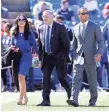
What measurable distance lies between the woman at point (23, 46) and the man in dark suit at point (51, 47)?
269 millimetres

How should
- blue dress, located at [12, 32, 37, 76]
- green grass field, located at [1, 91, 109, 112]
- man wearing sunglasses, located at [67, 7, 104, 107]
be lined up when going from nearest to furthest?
green grass field, located at [1, 91, 109, 112] → man wearing sunglasses, located at [67, 7, 104, 107] → blue dress, located at [12, 32, 37, 76]

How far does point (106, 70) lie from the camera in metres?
16.1

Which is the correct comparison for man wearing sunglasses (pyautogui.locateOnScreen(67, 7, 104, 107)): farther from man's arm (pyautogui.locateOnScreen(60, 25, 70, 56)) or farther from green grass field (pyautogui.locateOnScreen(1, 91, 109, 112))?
green grass field (pyautogui.locateOnScreen(1, 91, 109, 112))

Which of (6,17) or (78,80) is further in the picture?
(6,17)

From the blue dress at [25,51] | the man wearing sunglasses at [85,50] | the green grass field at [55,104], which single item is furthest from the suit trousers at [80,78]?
the blue dress at [25,51]

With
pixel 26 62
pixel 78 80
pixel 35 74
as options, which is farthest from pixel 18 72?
pixel 35 74

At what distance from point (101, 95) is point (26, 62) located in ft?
10.6

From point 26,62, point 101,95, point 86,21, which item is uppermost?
point 86,21

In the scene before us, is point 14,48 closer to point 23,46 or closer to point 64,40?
point 23,46

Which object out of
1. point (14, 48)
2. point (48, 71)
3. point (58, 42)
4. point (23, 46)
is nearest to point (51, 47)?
point (58, 42)

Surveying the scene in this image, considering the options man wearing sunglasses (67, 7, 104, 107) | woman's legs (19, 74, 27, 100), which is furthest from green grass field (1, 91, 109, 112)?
man wearing sunglasses (67, 7, 104, 107)

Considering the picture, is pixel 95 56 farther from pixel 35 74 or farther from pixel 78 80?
pixel 35 74

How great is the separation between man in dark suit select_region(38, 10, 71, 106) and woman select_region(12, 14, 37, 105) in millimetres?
269

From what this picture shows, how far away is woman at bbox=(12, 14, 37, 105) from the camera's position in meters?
11.7
